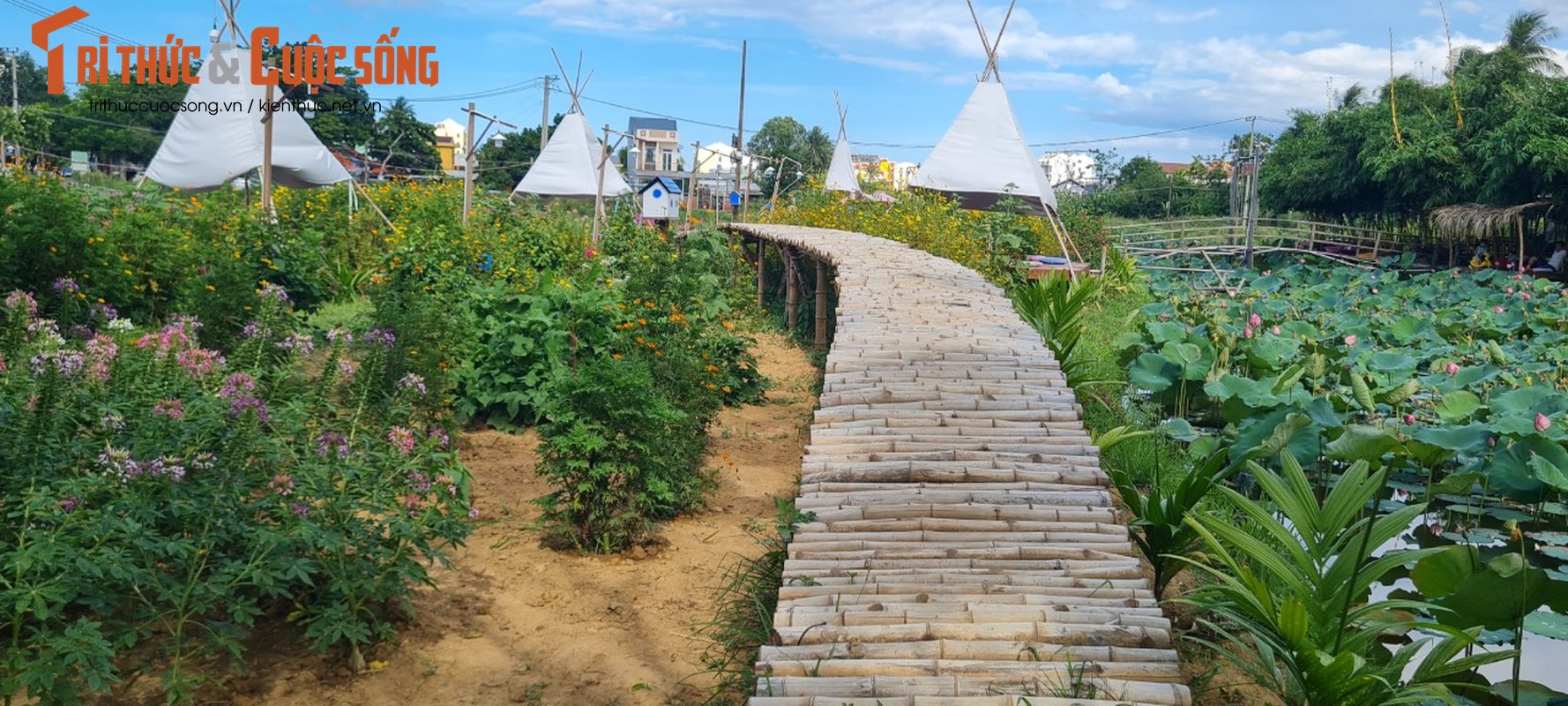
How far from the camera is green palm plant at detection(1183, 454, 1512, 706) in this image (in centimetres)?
304

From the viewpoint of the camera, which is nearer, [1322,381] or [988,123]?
[1322,381]

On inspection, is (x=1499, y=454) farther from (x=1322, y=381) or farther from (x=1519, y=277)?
(x=1519, y=277)

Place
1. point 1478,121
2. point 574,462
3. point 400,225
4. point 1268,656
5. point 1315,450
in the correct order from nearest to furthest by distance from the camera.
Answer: point 1268,656
point 574,462
point 1315,450
point 400,225
point 1478,121

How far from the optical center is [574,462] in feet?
16.3

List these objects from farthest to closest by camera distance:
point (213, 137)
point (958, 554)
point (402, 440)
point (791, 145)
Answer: point (791, 145)
point (213, 137)
point (402, 440)
point (958, 554)

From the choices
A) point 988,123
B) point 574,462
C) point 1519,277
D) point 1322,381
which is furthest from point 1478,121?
point 574,462

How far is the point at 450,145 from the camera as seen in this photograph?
58000 mm

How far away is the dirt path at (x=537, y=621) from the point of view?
3.72m

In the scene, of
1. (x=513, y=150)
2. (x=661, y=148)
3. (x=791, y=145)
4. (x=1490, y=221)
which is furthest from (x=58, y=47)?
(x=661, y=148)

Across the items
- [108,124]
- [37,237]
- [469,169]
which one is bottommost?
[37,237]

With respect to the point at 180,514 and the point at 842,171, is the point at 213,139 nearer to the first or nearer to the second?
the point at 180,514

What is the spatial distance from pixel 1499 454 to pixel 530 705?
426cm

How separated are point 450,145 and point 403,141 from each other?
41.9ft

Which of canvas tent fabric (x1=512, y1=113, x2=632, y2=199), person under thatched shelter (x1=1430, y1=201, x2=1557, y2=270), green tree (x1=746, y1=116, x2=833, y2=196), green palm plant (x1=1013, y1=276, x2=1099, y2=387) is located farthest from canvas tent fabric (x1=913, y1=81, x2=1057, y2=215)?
green tree (x1=746, y1=116, x2=833, y2=196)
